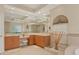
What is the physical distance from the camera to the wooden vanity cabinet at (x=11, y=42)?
167 cm

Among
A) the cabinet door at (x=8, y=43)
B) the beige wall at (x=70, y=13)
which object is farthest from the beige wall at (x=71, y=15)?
the cabinet door at (x=8, y=43)

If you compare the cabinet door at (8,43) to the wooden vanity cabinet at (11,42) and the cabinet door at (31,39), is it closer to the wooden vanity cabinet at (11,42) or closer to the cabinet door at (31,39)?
the wooden vanity cabinet at (11,42)

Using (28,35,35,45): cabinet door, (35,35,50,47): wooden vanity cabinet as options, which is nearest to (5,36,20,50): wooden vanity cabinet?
(28,35,35,45): cabinet door

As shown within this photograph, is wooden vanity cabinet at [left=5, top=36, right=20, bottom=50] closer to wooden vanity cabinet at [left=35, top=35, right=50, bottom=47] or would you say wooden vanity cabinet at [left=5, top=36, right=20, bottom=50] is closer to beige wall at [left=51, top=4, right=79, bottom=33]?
wooden vanity cabinet at [left=35, top=35, right=50, bottom=47]

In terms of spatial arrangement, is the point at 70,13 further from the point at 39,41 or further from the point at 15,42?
the point at 15,42

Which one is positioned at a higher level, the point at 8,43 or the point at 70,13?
the point at 70,13

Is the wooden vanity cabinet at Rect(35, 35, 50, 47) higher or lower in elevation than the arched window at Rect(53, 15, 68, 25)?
lower

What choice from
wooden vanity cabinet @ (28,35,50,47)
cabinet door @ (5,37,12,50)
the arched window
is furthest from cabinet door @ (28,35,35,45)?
the arched window

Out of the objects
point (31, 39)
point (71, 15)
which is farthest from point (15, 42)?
point (71, 15)

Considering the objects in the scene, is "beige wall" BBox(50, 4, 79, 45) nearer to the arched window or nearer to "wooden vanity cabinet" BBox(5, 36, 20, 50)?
the arched window

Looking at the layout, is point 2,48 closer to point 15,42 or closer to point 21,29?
point 15,42

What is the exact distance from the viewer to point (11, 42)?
5.67 ft

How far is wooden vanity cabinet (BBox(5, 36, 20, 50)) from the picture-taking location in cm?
167

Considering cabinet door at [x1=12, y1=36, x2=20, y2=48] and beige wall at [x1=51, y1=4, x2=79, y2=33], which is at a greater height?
beige wall at [x1=51, y1=4, x2=79, y2=33]
